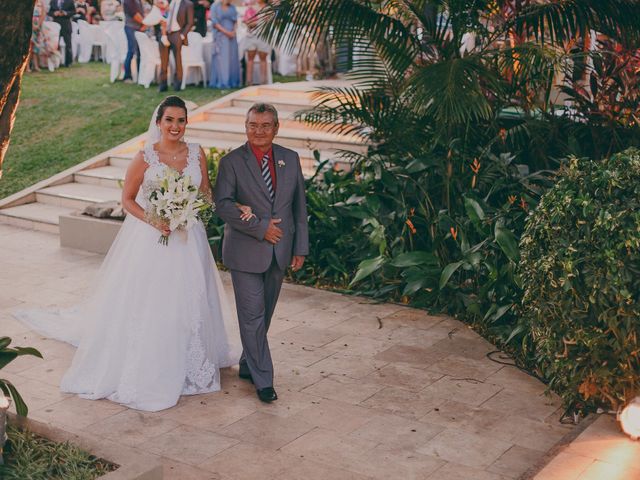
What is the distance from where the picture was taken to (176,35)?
17453mm

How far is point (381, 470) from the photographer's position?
520 cm

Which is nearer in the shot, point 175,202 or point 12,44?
point 12,44

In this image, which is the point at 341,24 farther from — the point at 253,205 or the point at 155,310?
the point at 155,310

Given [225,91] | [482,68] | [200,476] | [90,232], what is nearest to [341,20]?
[482,68]

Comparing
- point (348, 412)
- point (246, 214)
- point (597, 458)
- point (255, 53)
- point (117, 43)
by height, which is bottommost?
point (348, 412)

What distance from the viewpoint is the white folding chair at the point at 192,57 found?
17.8 metres

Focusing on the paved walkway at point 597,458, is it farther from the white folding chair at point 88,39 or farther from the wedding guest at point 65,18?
the white folding chair at point 88,39

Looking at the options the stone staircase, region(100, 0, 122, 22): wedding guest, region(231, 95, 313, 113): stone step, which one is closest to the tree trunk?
the stone staircase

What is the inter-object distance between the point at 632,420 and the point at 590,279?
0.82m

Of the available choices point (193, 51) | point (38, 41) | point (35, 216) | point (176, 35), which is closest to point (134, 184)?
point (35, 216)

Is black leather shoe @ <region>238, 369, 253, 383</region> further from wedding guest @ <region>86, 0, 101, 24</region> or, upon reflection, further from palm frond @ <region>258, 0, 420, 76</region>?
wedding guest @ <region>86, 0, 101, 24</region>

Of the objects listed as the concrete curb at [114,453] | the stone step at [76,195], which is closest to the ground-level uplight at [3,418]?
the concrete curb at [114,453]

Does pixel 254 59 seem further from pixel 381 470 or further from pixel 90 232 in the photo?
pixel 381 470

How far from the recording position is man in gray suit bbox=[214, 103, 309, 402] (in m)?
5.97
